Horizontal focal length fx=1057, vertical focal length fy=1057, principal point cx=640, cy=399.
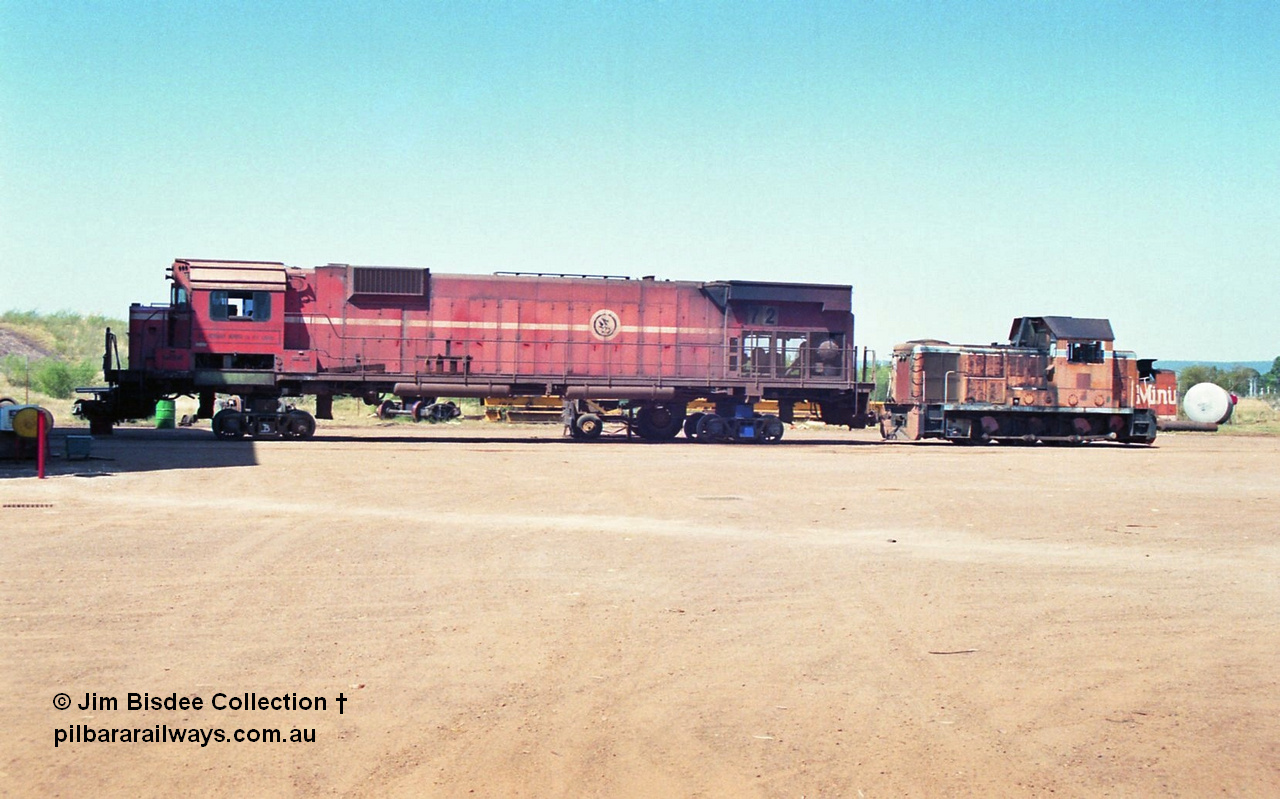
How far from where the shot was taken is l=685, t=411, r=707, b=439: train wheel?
3088 cm

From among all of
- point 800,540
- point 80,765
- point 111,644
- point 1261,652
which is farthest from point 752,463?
point 80,765

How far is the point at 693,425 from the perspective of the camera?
31.0m

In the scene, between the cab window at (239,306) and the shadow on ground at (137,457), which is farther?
the cab window at (239,306)

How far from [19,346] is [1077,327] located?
206 ft

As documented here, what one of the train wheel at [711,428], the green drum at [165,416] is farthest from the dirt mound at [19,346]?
the train wheel at [711,428]

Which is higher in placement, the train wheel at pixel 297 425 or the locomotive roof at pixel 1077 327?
the locomotive roof at pixel 1077 327

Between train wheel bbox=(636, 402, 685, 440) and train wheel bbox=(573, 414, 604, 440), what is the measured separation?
129 centimetres

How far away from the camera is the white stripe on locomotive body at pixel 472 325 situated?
27.7 metres

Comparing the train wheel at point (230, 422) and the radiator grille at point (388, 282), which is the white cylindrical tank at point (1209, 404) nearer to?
the radiator grille at point (388, 282)

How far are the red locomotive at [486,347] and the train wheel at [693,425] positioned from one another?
4 cm

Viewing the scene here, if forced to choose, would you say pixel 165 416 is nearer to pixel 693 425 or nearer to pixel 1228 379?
pixel 693 425

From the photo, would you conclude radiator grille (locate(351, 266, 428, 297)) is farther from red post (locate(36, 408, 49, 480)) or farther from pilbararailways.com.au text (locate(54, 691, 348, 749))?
pilbararailways.com.au text (locate(54, 691, 348, 749))

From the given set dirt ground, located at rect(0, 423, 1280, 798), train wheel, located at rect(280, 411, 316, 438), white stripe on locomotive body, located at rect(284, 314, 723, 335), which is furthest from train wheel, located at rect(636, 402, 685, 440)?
dirt ground, located at rect(0, 423, 1280, 798)

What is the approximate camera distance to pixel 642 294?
2939cm
